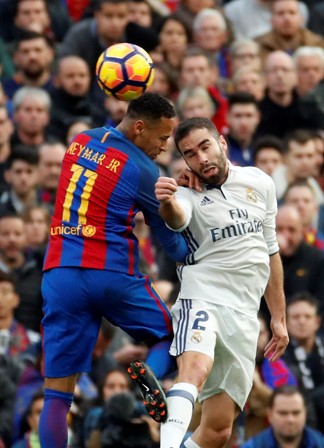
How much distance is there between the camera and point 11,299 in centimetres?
1407

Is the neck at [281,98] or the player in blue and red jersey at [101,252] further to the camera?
the neck at [281,98]

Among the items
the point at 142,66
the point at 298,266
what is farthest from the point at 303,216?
the point at 142,66

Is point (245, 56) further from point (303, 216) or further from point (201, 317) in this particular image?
point (201, 317)

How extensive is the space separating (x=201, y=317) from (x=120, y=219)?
0.84m

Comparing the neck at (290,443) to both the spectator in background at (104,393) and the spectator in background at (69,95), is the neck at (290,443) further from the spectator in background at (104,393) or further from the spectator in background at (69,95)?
the spectator in background at (69,95)

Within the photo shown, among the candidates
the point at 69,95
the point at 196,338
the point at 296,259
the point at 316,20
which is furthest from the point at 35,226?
the point at 316,20

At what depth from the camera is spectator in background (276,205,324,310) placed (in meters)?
15.1

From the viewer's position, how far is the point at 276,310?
1108 centimetres

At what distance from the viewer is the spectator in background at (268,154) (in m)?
16.3

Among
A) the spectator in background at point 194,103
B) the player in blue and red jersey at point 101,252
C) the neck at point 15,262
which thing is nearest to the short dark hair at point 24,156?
the neck at point 15,262

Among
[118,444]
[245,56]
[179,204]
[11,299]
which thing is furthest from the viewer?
[245,56]

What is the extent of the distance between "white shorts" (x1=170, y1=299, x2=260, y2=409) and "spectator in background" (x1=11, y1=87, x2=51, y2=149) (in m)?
6.25

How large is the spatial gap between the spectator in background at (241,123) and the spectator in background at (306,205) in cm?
86

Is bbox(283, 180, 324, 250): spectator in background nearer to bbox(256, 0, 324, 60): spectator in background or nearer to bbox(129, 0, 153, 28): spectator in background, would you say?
bbox(256, 0, 324, 60): spectator in background
